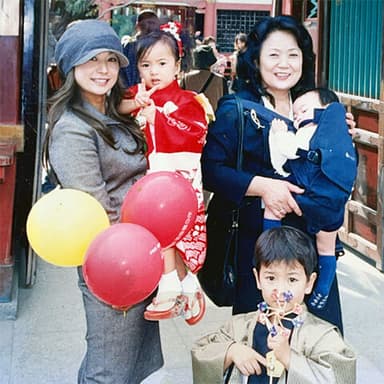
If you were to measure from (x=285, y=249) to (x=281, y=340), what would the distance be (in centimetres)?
27

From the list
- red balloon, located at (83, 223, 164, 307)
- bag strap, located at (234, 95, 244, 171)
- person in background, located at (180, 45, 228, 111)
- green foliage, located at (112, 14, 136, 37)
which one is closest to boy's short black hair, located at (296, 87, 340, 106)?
bag strap, located at (234, 95, 244, 171)

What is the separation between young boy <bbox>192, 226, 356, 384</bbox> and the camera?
85.1 inches

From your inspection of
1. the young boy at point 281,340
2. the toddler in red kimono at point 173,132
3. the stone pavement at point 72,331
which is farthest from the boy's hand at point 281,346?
the stone pavement at point 72,331

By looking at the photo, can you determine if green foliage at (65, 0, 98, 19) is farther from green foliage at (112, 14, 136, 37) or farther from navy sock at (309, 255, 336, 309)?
navy sock at (309, 255, 336, 309)

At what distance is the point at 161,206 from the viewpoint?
2.22 metres

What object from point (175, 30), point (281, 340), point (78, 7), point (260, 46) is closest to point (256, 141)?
point (260, 46)

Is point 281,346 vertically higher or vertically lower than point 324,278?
lower

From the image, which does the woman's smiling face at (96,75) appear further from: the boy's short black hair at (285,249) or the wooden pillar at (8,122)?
the wooden pillar at (8,122)

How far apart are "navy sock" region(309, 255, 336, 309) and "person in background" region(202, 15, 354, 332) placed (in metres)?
0.07

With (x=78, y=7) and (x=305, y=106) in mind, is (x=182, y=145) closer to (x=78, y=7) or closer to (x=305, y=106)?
(x=305, y=106)

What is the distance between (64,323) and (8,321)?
1.03ft

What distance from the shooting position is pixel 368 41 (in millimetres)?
5465

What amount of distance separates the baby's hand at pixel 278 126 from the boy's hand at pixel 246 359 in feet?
2.34

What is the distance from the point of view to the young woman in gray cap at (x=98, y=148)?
7.55ft
